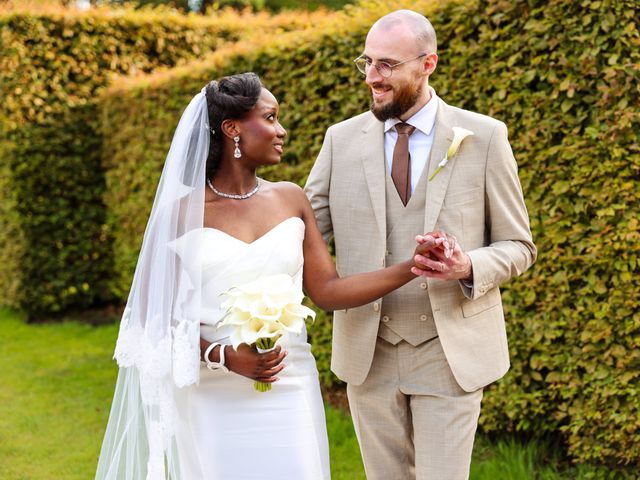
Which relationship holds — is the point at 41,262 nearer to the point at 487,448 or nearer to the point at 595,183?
the point at 487,448

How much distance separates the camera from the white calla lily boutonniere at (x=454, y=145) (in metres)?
3.06

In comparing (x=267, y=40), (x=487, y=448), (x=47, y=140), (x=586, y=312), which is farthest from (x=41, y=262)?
(x=586, y=312)

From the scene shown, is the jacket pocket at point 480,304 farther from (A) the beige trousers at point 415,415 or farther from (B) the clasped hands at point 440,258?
(B) the clasped hands at point 440,258

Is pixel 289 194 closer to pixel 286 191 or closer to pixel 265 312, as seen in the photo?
pixel 286 191

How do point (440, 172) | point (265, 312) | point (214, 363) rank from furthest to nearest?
point (440, 172) → point (214, 363) → point (265, 312)

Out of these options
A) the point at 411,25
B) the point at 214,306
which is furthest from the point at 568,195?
the point at 214,306

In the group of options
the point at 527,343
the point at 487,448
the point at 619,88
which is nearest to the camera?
the point at 619,88

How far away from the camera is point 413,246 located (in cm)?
314

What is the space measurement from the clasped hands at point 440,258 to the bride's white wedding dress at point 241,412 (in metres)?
0.54

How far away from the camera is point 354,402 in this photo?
131 inches

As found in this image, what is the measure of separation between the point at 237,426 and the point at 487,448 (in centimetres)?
252

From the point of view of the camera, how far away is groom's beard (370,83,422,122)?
10.2 feet

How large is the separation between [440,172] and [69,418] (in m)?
4.64

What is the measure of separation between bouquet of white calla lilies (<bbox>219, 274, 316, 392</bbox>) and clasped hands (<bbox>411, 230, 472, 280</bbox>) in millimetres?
424
